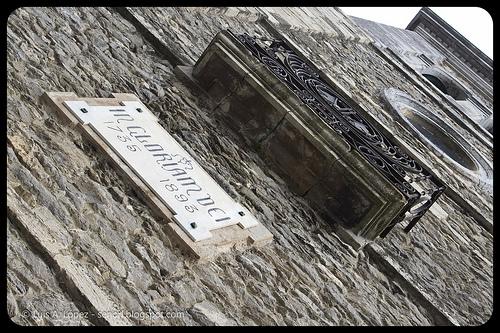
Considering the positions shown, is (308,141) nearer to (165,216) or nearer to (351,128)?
(351,128)

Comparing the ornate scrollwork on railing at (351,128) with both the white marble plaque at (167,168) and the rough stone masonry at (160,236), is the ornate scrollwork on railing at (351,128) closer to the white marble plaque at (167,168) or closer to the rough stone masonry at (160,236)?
the rough stone masonry at (160,236)

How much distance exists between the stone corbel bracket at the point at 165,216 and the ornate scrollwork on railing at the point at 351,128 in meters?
1.37

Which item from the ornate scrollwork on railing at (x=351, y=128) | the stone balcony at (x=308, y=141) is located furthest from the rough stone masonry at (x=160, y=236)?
the ornate scrollwork on railing at (x=351, y=128)

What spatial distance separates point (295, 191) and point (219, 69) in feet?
4.86

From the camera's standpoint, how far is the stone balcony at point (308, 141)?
5.38 m

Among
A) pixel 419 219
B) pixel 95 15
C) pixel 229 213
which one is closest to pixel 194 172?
pixel 229 213

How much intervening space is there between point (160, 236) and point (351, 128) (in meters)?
2.72

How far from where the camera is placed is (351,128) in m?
6.10

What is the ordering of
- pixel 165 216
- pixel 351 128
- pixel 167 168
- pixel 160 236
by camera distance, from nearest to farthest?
pixel 160 236 < pixel 165 216 < pixel 167 168 < pixel 351 128

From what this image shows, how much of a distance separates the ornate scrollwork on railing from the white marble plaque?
137 centimetres

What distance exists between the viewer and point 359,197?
5367 millimetres

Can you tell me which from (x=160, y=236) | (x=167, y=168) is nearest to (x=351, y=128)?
(x=167, y=168)

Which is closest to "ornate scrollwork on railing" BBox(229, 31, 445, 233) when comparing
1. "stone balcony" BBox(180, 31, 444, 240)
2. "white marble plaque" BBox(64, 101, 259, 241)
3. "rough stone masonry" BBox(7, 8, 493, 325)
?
"stone balcony" BBox(180, 31, 444, 240)
